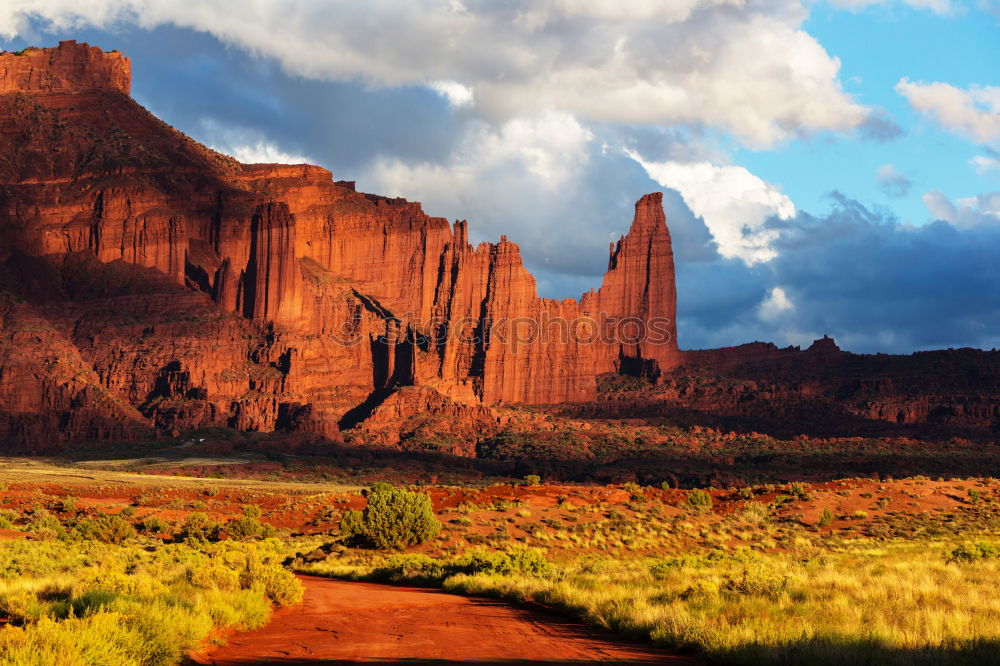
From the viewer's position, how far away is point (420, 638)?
18.2 meters

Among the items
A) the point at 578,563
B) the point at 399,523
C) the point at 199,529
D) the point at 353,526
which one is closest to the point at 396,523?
the point at 399,523

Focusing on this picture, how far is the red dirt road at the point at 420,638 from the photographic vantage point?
16.5 meters

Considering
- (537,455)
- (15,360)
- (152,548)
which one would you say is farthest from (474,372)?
(152,548)

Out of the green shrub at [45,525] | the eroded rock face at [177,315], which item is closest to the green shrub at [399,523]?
the green shrub at [45,525]

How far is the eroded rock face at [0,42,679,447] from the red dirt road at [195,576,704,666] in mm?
121682

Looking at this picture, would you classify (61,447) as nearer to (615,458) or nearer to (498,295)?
(615,458)

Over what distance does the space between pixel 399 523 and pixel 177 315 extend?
448ft

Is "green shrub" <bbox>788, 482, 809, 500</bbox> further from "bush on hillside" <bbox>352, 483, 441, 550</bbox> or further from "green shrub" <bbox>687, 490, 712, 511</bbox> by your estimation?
"bush on hillside" <bbox>352, 483, 441, 550</bbox>

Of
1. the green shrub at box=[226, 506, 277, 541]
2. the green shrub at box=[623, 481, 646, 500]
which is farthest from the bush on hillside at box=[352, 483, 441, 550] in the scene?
the green shrub at box=[623, 481, 646, 500]

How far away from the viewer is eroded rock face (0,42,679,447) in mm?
146500

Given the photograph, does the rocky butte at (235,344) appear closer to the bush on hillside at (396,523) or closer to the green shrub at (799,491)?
the green shrub at (799,491)

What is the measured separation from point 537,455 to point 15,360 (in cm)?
6664

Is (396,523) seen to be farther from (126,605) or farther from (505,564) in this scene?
(126,605)

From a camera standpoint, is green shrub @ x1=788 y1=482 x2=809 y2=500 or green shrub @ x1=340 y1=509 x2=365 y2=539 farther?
green shrub @ x1=788 y1=482 x2=809 y2=500
